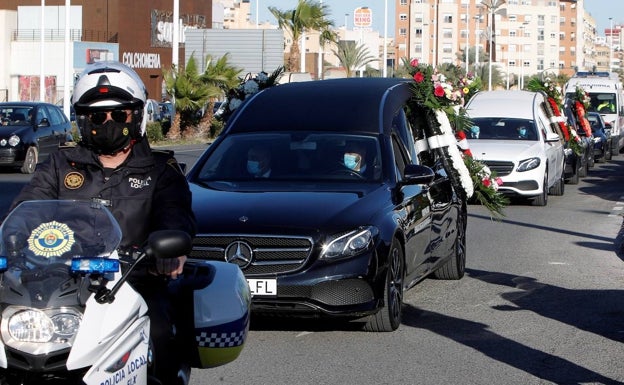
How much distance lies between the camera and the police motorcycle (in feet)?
12.5

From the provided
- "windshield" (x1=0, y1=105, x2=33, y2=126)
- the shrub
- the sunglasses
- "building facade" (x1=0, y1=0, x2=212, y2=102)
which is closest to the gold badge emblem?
the sunglasses

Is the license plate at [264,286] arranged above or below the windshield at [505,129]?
below

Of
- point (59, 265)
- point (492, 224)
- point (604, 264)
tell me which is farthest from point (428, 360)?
point (492, 224)

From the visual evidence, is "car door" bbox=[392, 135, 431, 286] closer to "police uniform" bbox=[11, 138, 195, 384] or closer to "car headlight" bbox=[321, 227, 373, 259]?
"car headlight" bbox=[321, 227, 373, 259]

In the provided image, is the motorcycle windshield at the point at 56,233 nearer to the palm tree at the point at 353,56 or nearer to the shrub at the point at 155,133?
the shrub at the point at 155,133

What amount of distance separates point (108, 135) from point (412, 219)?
16.4 ft

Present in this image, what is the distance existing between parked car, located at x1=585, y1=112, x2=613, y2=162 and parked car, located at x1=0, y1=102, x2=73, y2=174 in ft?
50.5

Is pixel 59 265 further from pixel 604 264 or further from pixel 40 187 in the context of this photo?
pixel 604 264

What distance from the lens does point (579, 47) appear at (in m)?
172

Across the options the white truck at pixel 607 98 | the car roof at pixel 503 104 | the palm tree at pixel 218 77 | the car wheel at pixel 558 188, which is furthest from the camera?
the palm tree at pixel 218 77

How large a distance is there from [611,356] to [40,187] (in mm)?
4536

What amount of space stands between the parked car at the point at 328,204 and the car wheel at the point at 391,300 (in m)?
0.01

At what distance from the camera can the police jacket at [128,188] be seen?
16.5 feet

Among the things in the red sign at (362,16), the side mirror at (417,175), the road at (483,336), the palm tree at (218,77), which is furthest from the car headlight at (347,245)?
the red sign at (362,16)
